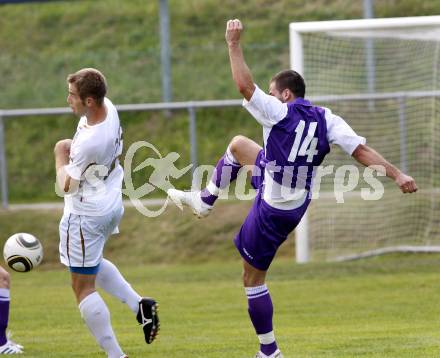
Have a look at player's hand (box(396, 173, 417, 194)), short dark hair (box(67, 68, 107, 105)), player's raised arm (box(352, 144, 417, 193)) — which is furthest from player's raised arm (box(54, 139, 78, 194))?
player's hand (box(396, 173, 417, 194))

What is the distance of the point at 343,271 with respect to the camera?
14.0m

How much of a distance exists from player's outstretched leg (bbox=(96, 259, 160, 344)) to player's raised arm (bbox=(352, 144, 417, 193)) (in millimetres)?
1865

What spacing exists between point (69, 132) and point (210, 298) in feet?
30.8

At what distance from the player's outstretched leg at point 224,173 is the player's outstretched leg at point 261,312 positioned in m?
1.02

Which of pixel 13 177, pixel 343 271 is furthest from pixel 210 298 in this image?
pixel 13 177

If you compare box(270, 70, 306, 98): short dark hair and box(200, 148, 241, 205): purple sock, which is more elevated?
box(270, 70, 306, 98): short dark hair

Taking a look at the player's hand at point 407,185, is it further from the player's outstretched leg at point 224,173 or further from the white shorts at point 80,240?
the white shorts at point 80,240

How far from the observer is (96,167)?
7.29 metres

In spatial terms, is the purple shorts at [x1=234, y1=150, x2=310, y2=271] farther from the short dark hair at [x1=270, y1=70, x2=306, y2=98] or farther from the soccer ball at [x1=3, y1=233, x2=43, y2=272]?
the soccer ball at [x1=3, y1=233, x2=43, y2=272]

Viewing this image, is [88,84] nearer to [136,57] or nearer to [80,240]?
[80,240]

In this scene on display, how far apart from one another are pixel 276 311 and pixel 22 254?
3847mm

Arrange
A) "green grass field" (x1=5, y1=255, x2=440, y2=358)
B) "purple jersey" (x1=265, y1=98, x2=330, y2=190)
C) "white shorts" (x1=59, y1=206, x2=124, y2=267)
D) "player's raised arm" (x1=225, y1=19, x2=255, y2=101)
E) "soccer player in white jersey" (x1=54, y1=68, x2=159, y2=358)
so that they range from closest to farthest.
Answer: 1. "player's raised arm" (x1=225, y1=19, x2=255, y2=101)
2. "soccer player in white jersey" (x1=54, y1=68, x2=159, y2=358)
3. "white shorts" (x1=59, y1=206, x2=124, y2=267)
4. "purple jersey" (x1=265, y1=98, x2=330, y2=190)
5. "green grass field" (x1=5, y1=255, x2=440, y2=358)

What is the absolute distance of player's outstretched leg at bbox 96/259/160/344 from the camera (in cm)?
776

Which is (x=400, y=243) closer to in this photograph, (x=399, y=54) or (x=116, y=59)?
(x=399, y=54)
